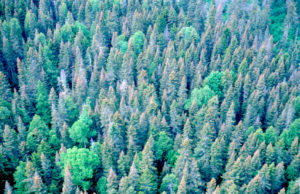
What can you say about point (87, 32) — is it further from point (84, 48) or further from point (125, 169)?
point (125, 169)

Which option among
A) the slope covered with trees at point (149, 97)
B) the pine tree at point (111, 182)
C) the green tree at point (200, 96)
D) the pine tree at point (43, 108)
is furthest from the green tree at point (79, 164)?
the green tree at point (200, 96)

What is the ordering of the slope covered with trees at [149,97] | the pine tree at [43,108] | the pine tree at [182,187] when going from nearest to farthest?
the pine tree at [182,187] < the slope covered with trees at [149,97] < the pine tree at [43,108]

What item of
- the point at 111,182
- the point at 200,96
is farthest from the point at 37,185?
the point at 200,96

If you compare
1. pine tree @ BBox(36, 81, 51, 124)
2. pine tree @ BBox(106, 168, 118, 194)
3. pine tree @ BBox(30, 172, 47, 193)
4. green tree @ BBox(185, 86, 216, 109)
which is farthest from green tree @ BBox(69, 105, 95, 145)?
green tree @ BBox(185, 86, 216, 109)

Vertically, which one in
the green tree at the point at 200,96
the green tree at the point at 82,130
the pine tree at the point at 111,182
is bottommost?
the pine tree at the point at 111,182

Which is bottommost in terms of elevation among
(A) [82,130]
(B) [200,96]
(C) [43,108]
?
(A) [82,130]

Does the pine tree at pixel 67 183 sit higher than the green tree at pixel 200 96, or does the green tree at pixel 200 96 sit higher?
the green tree at pixel 200 96

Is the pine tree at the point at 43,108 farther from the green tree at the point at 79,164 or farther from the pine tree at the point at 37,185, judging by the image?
the pine tree at the point at 37,185

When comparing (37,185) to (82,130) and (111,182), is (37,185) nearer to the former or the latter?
(111,182)
